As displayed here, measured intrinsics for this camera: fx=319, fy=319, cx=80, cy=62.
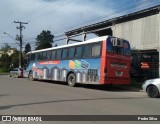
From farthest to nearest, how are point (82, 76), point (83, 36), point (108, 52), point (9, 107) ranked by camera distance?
point (83, 36) → point (82, 76) → point (108, 52) → point (9, 107)

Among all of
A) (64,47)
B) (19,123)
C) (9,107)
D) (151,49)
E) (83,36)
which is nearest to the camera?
(19,123)

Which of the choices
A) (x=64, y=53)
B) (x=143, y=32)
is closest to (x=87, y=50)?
(x=64, y=53)

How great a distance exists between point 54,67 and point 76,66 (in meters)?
3.62

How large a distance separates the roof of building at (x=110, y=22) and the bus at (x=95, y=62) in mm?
10152

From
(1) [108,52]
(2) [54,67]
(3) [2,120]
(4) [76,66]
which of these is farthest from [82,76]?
(3) [2,120]

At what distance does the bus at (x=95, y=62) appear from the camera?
1961 cm

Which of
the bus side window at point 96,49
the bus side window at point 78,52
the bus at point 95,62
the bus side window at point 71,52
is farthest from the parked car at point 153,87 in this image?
the bus side window at point 71,52

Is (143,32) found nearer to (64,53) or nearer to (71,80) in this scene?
(64,53)

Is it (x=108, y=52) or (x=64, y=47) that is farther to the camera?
(x=64, y=47)

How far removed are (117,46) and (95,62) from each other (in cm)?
174

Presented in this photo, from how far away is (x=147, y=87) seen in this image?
16.3 m

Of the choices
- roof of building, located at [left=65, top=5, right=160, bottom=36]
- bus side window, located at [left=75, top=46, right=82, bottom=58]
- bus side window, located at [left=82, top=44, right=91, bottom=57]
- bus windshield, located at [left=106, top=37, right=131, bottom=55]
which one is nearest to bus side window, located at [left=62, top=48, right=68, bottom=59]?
bus side window, located at [left=75, top=46, right=82, bottom=58]

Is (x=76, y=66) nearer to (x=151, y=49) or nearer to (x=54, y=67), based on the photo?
(x=54, y=67)

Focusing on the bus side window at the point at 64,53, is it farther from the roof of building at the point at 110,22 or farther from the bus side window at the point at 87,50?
the roof of building at the point at 110,22
